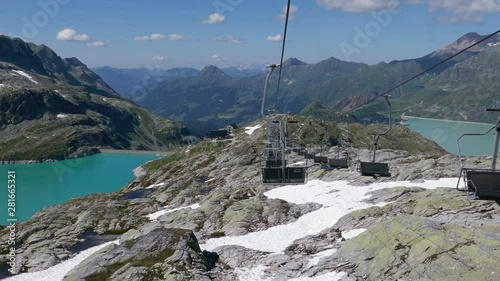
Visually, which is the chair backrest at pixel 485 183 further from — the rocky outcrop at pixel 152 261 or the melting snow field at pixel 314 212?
the melting snow field at pixel 314 212

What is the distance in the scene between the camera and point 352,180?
69.4 metres

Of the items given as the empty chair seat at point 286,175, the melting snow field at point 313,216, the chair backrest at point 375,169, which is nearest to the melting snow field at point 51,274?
the melting snow field at point 313,216

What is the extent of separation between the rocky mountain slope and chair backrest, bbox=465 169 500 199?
34.4 feet

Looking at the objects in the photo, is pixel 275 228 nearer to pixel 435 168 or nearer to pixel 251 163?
pixel 435 168

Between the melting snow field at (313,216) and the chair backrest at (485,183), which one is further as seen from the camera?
the melting snow field at (313,216)

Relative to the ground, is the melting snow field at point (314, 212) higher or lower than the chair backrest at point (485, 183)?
lower

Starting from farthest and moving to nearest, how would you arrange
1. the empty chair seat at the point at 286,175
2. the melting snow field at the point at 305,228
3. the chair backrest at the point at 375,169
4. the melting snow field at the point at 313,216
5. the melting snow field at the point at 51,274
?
1. the chair backrest at the point at 375,169
2. the melting snow field at the point at 51,274
3. the melting snow field at the point at 313,216
4. the melting snow field at the point at 305,228
5. the empty chair seat at the point at 286,175

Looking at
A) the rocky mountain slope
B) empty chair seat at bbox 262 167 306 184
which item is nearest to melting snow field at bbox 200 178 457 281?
the rocky mountain slope

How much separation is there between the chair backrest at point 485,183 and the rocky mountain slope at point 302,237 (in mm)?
10498

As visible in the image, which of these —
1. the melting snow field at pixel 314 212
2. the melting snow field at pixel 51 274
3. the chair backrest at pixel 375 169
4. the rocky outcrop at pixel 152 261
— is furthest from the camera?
the melting snow field at pixel 314 212

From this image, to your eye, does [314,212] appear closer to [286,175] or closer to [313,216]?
[313,216]

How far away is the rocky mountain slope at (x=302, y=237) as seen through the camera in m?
31.6

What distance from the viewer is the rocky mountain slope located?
31625 millimetres

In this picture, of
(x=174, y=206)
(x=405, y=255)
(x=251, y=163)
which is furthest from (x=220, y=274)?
(x=251, y=163)
